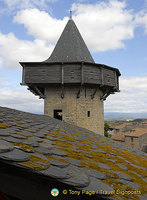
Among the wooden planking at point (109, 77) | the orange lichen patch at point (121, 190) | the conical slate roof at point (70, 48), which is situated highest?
the conical slate roof at point (70, 48)

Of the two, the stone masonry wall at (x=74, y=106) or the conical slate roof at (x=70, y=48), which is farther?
Answer: the conical slate roof at (x=70, y=48)

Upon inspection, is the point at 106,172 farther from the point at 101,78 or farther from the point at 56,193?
the point at 101,78

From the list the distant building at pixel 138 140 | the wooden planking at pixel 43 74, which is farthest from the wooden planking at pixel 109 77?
the distant building at pixel 138 140

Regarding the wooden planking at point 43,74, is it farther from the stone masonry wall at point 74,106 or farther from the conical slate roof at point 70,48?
the conical slate roof at point 70,48

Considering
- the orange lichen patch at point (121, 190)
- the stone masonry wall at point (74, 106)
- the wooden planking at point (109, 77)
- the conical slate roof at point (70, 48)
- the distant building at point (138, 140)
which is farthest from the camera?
the distant building at point (138, 140)

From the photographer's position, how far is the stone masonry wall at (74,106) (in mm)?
10766

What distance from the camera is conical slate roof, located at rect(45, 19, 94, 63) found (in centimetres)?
1219

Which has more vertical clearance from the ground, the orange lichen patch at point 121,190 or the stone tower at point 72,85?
the stone tower at point 72,85

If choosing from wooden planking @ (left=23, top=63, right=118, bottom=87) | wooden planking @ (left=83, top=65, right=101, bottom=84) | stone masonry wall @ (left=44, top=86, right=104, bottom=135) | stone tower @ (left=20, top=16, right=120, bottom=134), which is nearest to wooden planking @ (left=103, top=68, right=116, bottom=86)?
stone tower @ (left=20, top=16, right=120, bottom=134)

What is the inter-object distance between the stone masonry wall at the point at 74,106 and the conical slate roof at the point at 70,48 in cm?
257

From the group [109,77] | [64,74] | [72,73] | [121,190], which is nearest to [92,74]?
[72,73]

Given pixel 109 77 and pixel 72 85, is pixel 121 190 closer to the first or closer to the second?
pixel 72 85

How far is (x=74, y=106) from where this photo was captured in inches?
424

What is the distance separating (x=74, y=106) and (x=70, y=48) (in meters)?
4.84
